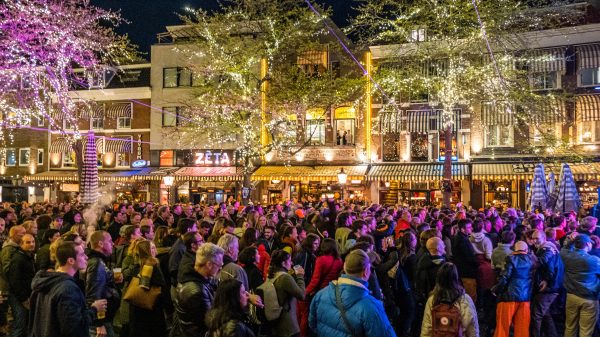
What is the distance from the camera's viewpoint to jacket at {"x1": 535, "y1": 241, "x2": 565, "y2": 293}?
7.43 meters

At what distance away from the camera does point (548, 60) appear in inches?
985

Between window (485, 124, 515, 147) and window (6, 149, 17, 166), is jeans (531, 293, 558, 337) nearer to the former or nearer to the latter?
window (485, 124, 515, 147)

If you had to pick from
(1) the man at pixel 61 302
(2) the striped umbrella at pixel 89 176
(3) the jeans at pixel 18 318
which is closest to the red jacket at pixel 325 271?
(1) the man at pixel 61 302

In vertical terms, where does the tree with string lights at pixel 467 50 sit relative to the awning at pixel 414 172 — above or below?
above

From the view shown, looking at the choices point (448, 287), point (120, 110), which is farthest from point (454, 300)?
point (120, 110)

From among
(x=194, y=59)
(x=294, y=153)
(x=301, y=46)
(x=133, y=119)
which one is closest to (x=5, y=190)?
(x=133, y=119)

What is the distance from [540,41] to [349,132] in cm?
1024

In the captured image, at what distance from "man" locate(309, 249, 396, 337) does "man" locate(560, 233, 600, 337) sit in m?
4.55

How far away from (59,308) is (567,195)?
48.3ft

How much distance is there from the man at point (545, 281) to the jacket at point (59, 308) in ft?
19.0

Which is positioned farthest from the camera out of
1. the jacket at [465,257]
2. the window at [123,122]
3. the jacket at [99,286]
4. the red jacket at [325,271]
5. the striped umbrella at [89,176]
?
the window at [123,122]

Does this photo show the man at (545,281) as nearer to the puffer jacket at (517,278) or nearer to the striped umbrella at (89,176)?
the puffer jacket at (517,278)

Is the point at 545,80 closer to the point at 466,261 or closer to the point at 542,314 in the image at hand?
the point at 466,261

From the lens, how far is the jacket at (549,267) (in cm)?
743
